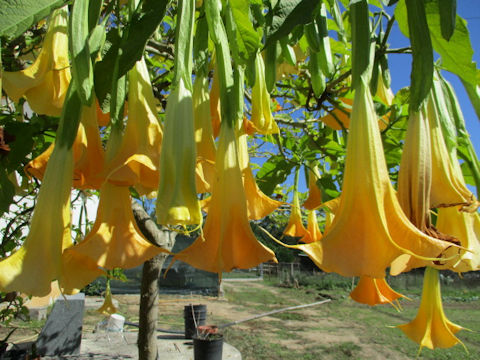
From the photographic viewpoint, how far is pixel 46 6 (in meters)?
0.40

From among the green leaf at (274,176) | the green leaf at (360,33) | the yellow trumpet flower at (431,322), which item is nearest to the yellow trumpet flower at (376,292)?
the yellow trumpet flower at (431,322)

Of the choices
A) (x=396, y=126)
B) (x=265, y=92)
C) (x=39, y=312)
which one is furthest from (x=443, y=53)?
(x=39, y=312)

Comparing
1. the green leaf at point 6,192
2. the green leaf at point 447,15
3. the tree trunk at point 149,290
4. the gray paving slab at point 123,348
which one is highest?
the green leaf at point 447,15

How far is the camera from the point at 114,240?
1.35ft

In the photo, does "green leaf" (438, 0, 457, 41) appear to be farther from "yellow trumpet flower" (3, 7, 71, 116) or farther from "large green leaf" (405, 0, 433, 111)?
"yellow trumpet flower" (3, 7, 71, 116)

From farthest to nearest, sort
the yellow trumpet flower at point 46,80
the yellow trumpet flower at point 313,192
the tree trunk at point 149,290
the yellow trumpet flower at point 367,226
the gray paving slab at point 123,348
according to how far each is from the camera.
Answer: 1. the gray paving slab at point 123,348
2. the tree trunk at point 149,290
3. the yellow trumpet flower at point 313,192
4. the yellow trumpet flower at point 46,80
5. the yellow trumpet flower at point 367,226

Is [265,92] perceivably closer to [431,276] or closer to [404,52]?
[404,52]

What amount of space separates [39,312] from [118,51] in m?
6.19

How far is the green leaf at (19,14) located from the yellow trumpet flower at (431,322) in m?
0.80

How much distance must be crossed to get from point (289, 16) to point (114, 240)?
0.32 metres

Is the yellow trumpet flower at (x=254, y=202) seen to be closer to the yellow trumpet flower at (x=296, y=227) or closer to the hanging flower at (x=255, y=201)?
the hanging flower at (x=255, y=201)

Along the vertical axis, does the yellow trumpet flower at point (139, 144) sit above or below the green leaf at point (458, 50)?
below

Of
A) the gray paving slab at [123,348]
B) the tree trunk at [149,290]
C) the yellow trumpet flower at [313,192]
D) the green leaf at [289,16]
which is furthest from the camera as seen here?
the gray paving slab at [123,348]

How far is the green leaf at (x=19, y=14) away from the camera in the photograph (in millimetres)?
365
